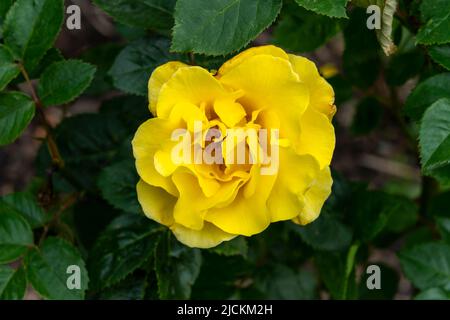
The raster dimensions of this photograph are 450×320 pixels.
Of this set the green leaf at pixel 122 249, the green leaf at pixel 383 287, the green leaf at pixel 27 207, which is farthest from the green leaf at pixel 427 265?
the green leaf at pixel 27 207

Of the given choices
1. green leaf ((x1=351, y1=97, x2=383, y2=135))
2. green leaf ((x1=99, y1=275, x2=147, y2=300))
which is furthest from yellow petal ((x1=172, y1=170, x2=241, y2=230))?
green leaf ((x1=351, y1=97, x2=383, y2=135))

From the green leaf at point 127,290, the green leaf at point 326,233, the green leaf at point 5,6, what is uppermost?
the green leaf at point 5,6

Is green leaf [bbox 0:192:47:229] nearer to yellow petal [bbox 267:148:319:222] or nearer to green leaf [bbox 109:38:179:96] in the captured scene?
green leaf [bbox 109:38:179:96]

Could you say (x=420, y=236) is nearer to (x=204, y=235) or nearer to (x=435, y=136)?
(x=435, y=136)

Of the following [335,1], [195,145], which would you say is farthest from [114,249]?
[335,1]

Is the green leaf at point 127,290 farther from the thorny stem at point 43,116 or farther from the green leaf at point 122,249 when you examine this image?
the thorny stem at point 43,116

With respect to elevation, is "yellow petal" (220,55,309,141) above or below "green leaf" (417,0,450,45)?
below
